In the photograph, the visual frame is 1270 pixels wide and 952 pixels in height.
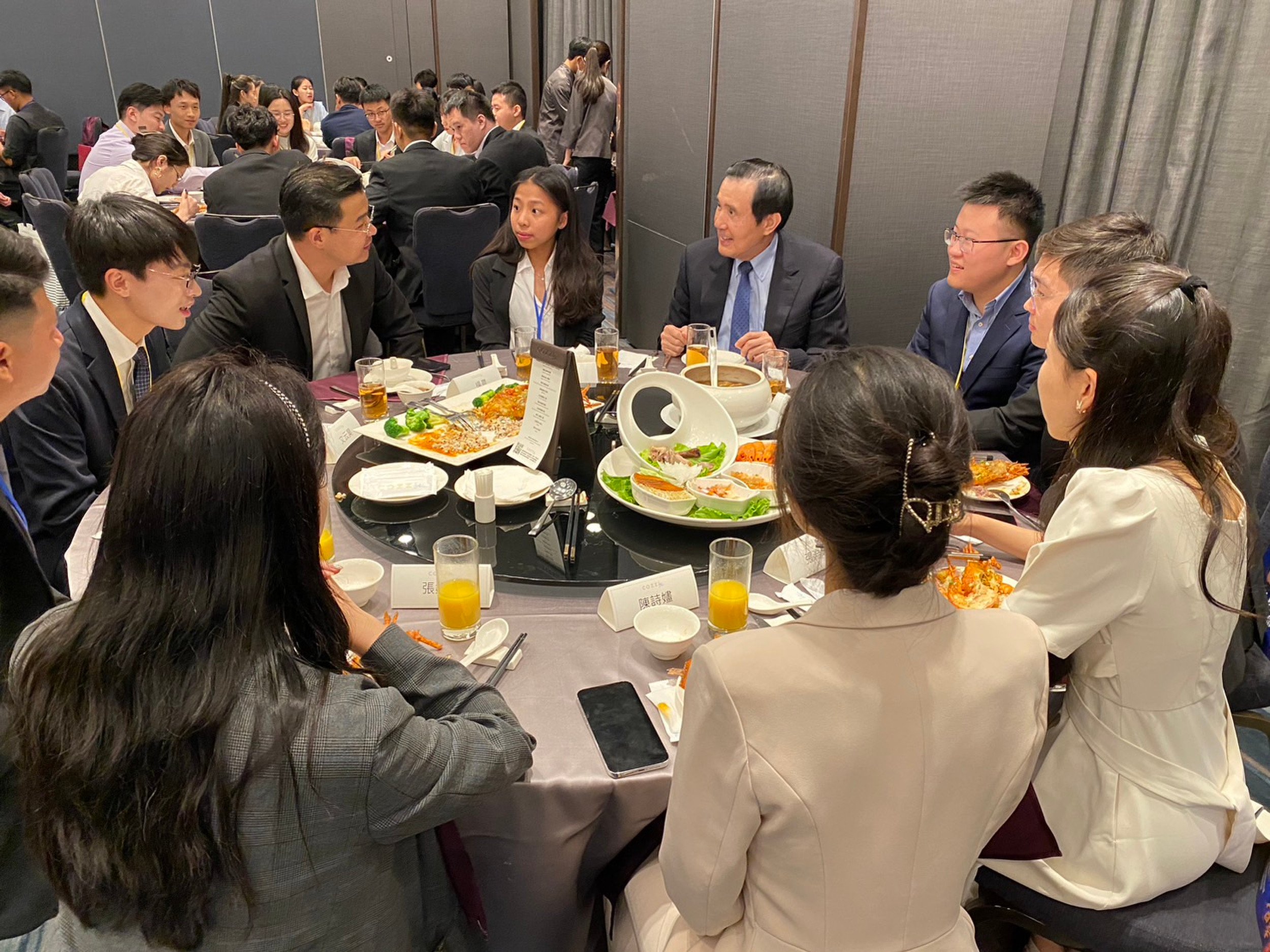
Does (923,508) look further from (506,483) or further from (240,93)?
(240,93)

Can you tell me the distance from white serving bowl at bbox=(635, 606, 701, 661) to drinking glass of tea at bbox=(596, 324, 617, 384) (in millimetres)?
1178

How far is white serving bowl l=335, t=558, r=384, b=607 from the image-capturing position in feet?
5.07

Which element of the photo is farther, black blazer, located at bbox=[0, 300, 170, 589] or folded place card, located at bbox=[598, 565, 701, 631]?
black blazer, located at bbox=[0, 300, 170, 589]

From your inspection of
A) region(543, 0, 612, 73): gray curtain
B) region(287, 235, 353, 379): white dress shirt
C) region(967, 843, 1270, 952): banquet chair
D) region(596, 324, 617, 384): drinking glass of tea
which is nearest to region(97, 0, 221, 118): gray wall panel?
region(543, 0, 612, 73): gray curtain

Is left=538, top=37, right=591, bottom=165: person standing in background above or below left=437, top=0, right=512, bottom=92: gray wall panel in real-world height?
below

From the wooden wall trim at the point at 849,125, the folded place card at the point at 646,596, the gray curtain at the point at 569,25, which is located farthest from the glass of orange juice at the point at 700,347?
the gray curtain at the point at 569,25

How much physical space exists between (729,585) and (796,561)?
229mm

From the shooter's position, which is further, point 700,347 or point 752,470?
point 700,347

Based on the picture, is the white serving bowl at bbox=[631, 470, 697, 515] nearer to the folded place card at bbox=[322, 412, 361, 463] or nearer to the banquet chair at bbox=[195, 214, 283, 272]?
the folded place card at bbox=[322, 412, 361, 463]

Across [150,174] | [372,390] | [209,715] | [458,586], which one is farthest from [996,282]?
[150,174]

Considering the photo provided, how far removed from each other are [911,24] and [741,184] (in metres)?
0.91

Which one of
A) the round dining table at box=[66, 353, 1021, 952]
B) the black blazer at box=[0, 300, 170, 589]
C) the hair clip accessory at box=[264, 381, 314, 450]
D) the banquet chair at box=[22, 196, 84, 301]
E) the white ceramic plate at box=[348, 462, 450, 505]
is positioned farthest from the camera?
the banquet chair at box=[22, 196, 84, 301]

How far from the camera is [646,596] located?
1.54 metres

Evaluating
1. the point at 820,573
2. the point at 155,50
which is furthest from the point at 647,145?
the point at 155,50
